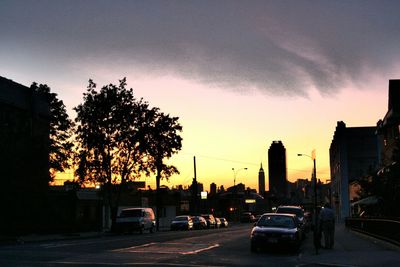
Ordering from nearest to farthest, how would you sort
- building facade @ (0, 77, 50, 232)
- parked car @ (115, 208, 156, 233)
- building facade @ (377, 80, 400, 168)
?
building facade @ (0, 77, 50, 232) < parked car @ (115, 208, 156, 233) < building facade @ (377, 80, 400, 168)

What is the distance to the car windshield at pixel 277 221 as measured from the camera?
840 inches

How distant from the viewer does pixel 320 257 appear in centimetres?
1836

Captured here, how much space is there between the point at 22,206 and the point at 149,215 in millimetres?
10277

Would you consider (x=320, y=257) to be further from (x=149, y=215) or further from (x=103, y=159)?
(x=103, y=159)

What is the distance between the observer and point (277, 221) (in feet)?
70.9

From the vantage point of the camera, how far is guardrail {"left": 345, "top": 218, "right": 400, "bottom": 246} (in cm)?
2231

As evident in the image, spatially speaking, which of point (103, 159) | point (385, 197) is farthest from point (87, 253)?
point (103, 159)

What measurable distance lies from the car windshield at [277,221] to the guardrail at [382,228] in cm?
411

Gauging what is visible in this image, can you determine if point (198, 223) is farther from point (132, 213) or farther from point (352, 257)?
point (352, 257)

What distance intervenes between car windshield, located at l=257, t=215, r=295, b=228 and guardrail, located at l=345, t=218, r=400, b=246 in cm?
411

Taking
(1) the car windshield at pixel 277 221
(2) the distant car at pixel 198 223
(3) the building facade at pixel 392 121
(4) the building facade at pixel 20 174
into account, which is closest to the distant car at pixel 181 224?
(2) the distant car at pixel 198 223

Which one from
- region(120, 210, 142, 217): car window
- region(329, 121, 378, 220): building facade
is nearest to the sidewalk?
region(120, 210, 142, 217): car window

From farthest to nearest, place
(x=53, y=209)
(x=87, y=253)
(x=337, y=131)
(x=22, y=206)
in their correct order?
(x=337, y=131) → (x=53, y=209) → (x=22, y=206) → (x=87, y=253)

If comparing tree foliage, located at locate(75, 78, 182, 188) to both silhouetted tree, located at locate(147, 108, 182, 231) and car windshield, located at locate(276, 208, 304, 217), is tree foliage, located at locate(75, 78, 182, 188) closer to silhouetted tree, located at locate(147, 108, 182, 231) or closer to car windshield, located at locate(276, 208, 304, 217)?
silhouetted tree, located at locate(147, 108, 182, 231)
